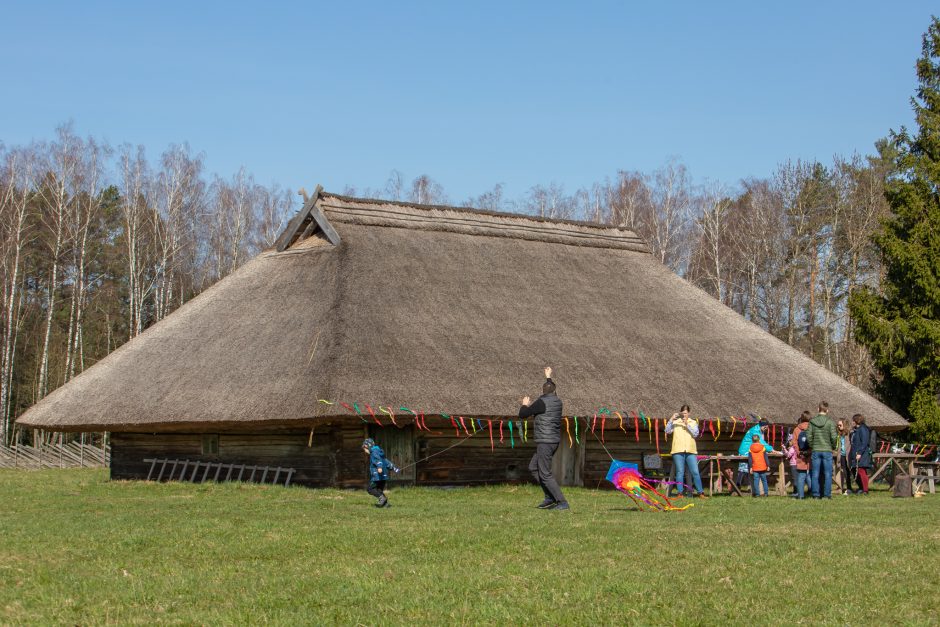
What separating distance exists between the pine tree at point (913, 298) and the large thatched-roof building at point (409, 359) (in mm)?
3857

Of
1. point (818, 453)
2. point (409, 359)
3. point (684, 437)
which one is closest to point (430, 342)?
point (409, 359)

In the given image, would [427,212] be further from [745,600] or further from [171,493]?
[745,600]

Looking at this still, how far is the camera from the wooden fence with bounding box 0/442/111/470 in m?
38.6

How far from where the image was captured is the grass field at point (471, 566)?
27.5 feet

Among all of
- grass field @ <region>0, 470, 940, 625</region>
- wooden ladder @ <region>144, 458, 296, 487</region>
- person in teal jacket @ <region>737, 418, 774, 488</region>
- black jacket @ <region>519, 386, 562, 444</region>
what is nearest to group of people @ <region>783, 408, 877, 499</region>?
person in teal jacket @ <region>737, 418, 774, 488</region>

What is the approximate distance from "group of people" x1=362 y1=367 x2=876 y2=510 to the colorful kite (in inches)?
34.1

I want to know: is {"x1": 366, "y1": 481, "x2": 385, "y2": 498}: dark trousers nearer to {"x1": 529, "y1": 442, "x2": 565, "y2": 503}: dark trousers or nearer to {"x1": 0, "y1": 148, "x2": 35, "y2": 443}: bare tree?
{"x1": 529, "y1": 442, "x2": 565, "y2": 503}: dark trousers

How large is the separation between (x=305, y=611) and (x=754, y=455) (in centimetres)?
1385

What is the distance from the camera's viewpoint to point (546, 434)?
15.8 metres

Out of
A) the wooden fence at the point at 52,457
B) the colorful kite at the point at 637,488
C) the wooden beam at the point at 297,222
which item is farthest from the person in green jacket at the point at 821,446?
the wooden fence at the point at 52,457

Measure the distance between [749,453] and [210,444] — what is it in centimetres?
1203

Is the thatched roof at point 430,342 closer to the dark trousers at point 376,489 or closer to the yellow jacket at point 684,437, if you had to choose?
the yellow jacket at point 684,437

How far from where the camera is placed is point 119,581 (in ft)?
31.9

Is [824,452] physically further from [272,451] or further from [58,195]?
[58,195]
